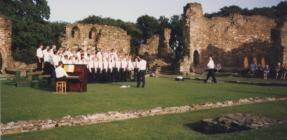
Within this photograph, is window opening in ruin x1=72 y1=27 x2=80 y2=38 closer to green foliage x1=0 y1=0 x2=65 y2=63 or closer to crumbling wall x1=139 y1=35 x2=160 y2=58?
green foliage x1=0 y1=0 x2=65 y2=63

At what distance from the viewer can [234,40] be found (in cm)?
3981

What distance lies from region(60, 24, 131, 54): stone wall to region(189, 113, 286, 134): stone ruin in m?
23.6

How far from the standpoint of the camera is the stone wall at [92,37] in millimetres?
30750

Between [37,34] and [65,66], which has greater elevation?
[37,34]

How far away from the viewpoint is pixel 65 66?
1571 cm

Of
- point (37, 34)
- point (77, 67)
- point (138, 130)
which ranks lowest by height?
point (138, 130)

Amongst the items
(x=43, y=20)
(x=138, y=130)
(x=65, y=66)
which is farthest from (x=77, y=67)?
(x=43, y=20)

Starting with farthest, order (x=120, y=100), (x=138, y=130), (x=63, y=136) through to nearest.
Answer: (x=120, y=100) < (x=138, y=130) < (x=63, y=136)

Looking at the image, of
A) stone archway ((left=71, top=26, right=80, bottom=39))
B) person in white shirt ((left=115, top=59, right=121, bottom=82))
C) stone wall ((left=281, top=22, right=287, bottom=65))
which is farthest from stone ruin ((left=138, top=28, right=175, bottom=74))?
person in white shirt ((left=115, top=59, right=121, bottom=82))

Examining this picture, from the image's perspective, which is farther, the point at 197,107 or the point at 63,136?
the point at 197,107

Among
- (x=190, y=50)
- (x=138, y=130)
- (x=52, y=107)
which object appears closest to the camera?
(x=138, y=130)

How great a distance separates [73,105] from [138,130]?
11.9 ft

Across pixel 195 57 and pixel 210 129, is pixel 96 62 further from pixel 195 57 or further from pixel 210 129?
pixel 195 57

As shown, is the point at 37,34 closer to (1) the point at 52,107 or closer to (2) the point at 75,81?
(2) the point at 75,81
